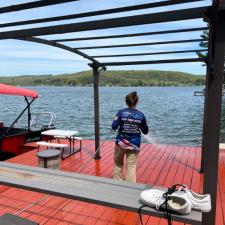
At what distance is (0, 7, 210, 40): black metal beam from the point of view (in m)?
2.68

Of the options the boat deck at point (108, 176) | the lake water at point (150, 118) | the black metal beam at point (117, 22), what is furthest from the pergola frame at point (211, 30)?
the lake water at point (150, 118)

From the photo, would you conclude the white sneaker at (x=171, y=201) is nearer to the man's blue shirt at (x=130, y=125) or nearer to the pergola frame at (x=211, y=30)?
the pergola frame at (x=211, y=30)

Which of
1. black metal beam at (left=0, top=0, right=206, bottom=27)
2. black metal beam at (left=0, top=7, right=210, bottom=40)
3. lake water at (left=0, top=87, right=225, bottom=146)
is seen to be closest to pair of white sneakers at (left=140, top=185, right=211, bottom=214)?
black metal beam at (left=0, top=7, right=210, bottom=40)

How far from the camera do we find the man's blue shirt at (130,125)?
4.73 metres

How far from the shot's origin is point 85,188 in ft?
10.9

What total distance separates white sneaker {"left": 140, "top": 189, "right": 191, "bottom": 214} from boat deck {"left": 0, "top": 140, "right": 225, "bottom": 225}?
148 cm

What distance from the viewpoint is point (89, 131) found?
22562 millimetres

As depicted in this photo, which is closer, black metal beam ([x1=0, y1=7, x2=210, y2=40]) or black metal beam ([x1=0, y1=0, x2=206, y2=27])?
black metal beam ([x1=0, y1=7, x2=210, y2=40])

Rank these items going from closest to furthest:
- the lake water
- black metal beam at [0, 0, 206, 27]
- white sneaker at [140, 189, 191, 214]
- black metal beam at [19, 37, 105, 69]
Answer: white sneaker at [140, 189, 191, 214] → black metal beam at [0, 0, 206, 27] → black metal beam at [19, 37, 105, 69] → the lake water

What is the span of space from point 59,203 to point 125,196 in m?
2.06

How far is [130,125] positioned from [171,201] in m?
2.20

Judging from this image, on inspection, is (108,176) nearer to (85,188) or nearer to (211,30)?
(85,188)

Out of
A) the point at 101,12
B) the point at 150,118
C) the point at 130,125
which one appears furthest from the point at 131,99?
the point at 150,118

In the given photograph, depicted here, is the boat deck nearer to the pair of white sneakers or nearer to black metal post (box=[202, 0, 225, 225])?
the pair of white sneakers
